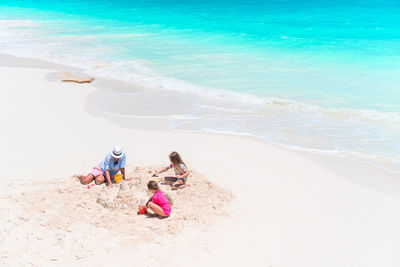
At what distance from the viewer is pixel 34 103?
12.4 m

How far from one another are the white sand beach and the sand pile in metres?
0.02

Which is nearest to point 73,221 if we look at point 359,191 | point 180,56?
point 359,191

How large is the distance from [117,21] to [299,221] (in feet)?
120

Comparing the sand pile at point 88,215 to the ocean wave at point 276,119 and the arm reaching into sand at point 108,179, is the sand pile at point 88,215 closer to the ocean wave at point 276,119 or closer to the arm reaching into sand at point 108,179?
the arm reaching into sand at point 108,179

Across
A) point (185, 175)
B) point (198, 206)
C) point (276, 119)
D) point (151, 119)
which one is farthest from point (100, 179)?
point (276, 119)

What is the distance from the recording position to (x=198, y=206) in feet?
21.8

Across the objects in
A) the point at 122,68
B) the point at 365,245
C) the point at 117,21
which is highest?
the point at 117,21

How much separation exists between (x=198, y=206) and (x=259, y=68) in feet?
44.5

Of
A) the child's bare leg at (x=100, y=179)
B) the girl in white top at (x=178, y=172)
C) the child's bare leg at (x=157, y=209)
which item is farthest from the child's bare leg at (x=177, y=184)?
the child's bare leg at (x=100, y=179)

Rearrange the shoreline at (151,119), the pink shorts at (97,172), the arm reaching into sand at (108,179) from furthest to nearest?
the shoreline at (151,119) → the pink shorts at (97,172) → the arm reaching into sand at (108,179)

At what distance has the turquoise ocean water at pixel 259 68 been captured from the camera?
37.0 ft

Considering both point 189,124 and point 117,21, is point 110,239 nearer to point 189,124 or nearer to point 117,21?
point 189,124

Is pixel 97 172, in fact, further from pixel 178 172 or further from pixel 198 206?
pixel 198 206

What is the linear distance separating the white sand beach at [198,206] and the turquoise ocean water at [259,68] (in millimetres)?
1328
